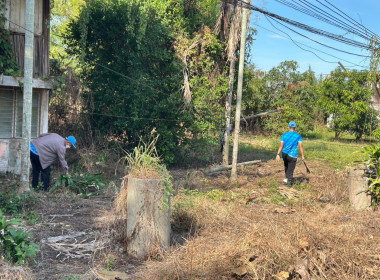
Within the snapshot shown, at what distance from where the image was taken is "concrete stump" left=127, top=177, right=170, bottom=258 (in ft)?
21.1

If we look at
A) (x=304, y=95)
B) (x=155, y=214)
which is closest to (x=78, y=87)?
(x=155, y=214)

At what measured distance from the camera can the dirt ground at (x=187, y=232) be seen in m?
5.34

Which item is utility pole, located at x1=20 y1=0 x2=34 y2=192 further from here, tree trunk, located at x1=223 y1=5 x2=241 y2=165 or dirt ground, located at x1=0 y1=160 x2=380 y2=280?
tree trunk, located at x1=223 y1=5 x2=241 y2=165

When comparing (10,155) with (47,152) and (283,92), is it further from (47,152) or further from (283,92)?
(283,92)

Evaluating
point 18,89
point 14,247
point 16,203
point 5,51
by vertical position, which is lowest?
point 16,203

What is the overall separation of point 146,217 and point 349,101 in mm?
24091

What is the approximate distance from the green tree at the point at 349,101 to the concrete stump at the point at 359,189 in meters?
18.6

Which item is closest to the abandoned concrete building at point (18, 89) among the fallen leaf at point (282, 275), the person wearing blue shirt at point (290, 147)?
the person wearing blue shirt at point (290, 147)

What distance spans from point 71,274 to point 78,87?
9.07m

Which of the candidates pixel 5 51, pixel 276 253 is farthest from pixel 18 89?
pixel 276 253

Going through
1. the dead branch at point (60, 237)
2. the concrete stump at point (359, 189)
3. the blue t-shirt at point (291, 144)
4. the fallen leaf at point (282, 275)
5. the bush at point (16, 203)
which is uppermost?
the blue t-shirt at point (291, 144)

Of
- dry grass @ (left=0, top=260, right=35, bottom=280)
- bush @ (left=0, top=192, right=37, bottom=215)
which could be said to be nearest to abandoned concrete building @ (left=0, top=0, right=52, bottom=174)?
bush @ (left=0, top=192, right=37, bottom=215)

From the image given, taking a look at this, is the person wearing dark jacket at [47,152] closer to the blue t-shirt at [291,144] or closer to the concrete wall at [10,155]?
the concrete wall at [10,155]

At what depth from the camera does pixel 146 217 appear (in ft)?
21.3
